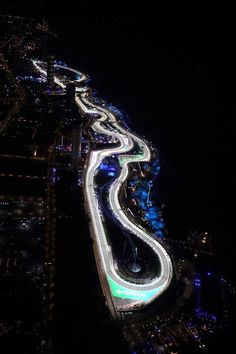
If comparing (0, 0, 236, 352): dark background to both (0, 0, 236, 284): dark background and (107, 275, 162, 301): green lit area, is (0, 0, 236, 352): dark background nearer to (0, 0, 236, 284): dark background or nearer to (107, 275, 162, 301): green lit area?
(0, 0, 236, 284): dark background

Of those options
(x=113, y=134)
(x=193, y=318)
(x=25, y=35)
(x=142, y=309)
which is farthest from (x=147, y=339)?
(x=25, y=35)

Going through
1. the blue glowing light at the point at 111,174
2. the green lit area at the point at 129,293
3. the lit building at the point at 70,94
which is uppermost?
the lit building at the point at 70,94

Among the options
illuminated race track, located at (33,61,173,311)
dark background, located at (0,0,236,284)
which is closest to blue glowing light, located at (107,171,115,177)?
illuminated race track, located at (33,61,173,311)

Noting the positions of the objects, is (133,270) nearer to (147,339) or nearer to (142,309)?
(142,309)

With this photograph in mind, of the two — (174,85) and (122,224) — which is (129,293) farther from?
(174,85)

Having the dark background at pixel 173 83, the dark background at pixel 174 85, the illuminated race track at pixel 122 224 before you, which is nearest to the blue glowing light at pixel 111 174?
the illuminated race track at pixel 122 224

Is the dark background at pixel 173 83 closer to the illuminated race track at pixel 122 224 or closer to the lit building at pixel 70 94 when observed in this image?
the illuminated race track at pixel 122 224

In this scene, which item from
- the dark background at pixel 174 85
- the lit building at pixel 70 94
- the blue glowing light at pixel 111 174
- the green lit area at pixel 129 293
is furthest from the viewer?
the lit building at pixel 70 94

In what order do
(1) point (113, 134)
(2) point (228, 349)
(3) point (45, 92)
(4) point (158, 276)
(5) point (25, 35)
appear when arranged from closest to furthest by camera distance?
(2) point (228, 349) < (4) point (158, 276) < (1) point (113, 134) < (3) point (45, 92) < (5) point (25, 35)
